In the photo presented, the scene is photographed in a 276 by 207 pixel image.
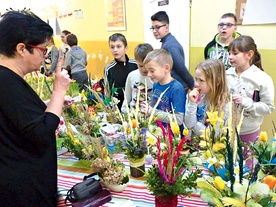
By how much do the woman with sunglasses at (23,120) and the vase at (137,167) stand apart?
1.16ft

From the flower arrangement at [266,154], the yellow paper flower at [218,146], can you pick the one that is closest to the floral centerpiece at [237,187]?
the flower arrangement at [266,154]

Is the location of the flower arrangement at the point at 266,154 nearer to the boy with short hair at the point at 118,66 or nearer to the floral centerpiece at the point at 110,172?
the floral centerpiece at the point at 110,172

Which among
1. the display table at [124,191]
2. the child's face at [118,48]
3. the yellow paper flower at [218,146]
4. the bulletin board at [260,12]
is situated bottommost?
the display table at [124,191]

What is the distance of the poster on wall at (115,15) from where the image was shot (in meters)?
4.18

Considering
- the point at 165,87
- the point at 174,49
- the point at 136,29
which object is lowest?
the point at 165,87

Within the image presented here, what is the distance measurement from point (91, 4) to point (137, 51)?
3.16 m

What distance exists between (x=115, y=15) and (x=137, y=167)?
3613 mm

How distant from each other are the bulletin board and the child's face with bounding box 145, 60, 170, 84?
130 centimetres

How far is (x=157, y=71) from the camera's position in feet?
5.96

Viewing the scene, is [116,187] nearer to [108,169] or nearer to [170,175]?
[108,169]

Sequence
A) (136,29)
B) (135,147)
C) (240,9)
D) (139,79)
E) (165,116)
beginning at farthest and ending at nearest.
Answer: (136,29)
(240,9)
(139,79)
(165,116)
(135,147)

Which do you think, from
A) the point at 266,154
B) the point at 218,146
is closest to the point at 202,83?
the point at 218,146

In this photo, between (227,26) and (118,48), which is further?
(118,48)

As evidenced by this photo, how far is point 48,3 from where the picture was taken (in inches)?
238
